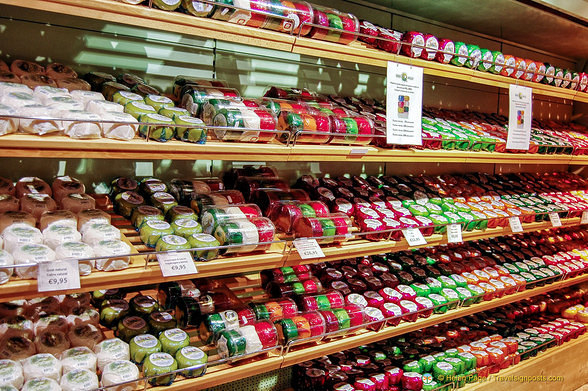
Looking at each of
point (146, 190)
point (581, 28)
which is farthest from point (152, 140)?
point (581, 28)

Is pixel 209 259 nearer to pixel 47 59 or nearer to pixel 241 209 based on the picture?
pixel 241 209

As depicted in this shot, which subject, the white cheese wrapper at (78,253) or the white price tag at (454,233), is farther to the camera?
the white price tag at (454,233)

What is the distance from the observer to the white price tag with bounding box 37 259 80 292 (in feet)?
4.15

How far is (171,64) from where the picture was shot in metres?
2.04

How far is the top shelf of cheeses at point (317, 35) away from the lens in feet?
4.50

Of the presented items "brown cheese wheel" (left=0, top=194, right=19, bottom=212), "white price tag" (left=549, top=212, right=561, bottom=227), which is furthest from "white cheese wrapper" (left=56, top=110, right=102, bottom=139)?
"white price tag" (left=549, top=212, right=561, bottom=227)

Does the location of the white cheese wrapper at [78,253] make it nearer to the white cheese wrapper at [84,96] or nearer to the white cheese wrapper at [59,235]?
the white cheese wrapper at [59,235]

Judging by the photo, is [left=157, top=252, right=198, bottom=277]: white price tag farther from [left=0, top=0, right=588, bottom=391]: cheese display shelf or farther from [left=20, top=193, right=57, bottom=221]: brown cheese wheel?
[left=20, top=193, right=57, bottom=221]: brown cheese wheel

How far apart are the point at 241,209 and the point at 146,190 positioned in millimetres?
382

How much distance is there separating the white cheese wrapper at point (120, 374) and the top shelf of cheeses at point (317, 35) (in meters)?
1.03

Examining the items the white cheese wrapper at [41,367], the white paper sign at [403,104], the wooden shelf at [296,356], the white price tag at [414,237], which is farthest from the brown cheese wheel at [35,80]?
the white price tag at [414,237]

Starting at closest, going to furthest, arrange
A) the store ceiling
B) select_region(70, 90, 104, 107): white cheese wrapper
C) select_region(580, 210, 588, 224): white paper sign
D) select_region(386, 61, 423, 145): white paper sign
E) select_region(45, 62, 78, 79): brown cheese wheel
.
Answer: select_region(70, 90, 104, 107): white cheese wrapper, select_region(45, 62, 78, 79): brown cheese wheel, select_region(386, 61, 423, 145): white paper sign, the store ceiling, select_region(580, 210, 588, 224): white paper sign

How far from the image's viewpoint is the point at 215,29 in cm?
154

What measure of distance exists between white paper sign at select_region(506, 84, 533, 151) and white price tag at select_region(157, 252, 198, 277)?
2015mm
